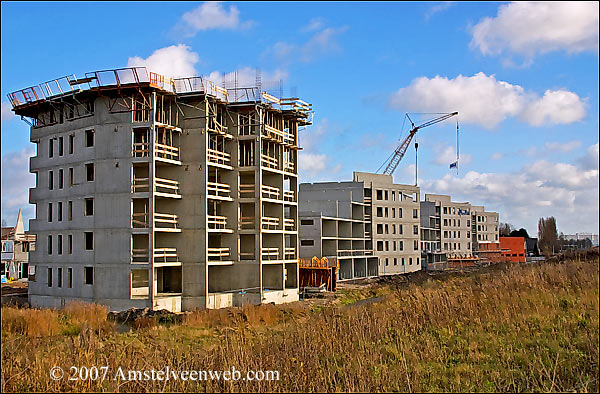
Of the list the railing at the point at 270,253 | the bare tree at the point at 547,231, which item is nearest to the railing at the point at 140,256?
the railing at the point at 270,253

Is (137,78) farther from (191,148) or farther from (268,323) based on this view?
(268,323)

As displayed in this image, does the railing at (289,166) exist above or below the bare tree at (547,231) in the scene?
above

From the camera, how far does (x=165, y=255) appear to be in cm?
3953

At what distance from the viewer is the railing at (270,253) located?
4593 cm

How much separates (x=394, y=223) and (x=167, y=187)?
47.4 meters

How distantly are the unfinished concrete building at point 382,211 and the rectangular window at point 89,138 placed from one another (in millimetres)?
38175

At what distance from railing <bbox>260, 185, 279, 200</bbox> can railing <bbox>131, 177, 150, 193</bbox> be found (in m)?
9.19

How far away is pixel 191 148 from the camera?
41594 mm

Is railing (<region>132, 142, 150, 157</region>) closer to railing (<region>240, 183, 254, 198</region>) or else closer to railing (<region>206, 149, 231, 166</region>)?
railing (<region>206, 149, 231, 166</region>)

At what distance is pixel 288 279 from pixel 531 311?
34022 millimetres

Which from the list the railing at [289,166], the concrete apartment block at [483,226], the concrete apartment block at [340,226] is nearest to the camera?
the railing at [289,166]

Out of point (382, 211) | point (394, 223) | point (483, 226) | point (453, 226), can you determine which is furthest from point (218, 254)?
point (483, 226)

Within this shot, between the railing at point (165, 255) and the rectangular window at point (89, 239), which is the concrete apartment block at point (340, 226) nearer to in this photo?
the railing at point (165, 255)

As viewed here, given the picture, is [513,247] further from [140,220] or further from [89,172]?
[89,172]
